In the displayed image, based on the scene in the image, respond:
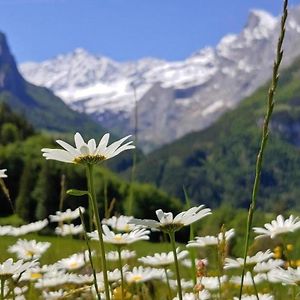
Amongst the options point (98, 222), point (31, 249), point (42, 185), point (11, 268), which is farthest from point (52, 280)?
point (42, 185)

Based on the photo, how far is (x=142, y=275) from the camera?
131 inches

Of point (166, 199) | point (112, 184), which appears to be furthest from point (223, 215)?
point (112, 184)

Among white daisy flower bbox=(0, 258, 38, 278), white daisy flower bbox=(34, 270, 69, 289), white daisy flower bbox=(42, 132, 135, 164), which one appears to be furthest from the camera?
white daisy flower bbox=(34, 270, 69, 289)

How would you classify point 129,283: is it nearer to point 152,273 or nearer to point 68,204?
point 152,273

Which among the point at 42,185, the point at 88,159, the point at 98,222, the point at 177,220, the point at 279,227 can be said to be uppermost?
the point at 88,159

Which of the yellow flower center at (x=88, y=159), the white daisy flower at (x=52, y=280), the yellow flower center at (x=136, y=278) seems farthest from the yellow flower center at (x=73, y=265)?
the yellow flower center at (x=88, y=159)

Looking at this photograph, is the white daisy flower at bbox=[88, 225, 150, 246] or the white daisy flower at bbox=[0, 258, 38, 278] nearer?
the white daisy flower at bbox=[0, 258, 38, 278]

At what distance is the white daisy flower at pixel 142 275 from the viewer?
3254mm

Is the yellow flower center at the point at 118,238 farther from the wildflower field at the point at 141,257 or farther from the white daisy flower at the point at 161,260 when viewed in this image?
the white daisy flower at the point at 161,260

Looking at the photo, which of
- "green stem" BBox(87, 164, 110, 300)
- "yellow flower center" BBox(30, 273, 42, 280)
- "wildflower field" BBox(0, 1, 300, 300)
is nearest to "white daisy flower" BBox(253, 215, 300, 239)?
"wildflower field" BBox(0, 1, 300, 300)

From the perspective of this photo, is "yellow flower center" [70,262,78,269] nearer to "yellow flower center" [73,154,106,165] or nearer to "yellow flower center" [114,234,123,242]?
"yellow flower center" [114,234,123,242]

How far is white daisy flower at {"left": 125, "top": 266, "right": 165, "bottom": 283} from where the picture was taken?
3254mm

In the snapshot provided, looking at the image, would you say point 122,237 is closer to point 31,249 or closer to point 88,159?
point 88,159

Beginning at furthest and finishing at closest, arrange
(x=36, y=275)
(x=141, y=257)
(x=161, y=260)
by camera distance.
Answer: (x=36, y=275), (x=141, y=257), (x=161, y=260)
